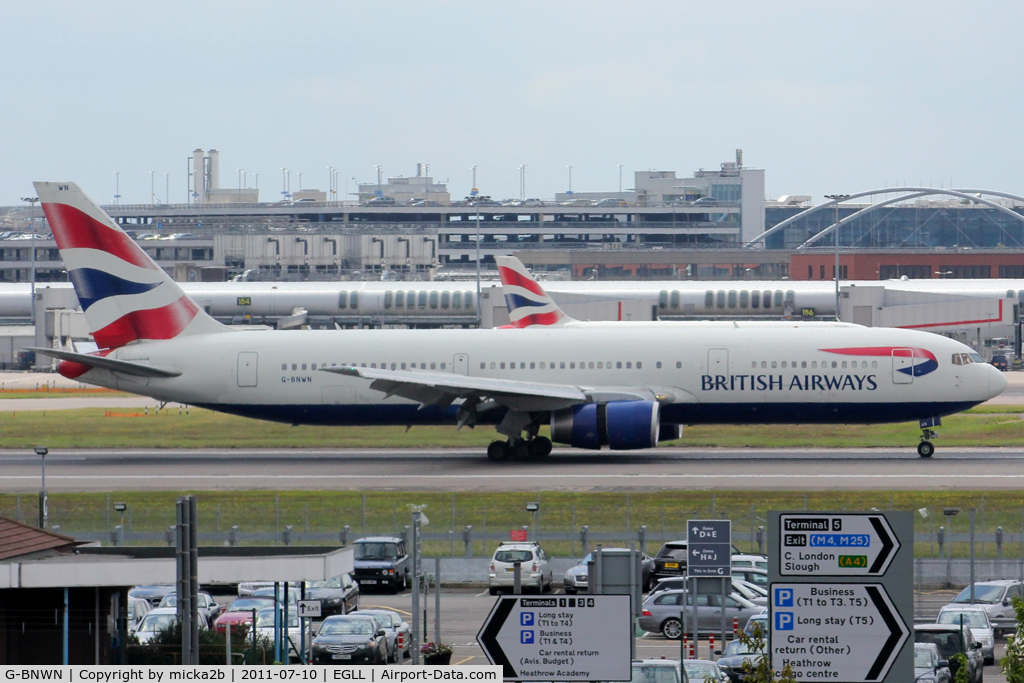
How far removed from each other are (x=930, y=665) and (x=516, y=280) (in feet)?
172

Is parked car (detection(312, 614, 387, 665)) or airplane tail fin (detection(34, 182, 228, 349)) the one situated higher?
airplane tail fin (detection(34, 182, 228, 349))

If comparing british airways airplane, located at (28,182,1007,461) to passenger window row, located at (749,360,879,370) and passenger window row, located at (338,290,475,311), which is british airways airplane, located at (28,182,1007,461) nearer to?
passenger window row, located at (749,360,879,370)

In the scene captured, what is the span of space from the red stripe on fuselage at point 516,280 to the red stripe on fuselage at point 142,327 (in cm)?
2597

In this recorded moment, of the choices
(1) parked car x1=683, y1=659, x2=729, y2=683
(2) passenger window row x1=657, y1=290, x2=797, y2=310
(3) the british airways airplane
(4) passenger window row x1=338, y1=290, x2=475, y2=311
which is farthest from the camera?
(4) passenger window row x1=338, y1=290, x2=475, y2=311

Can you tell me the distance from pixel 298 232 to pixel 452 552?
386 feet

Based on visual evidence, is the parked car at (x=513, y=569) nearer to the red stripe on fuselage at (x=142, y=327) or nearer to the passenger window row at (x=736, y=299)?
the red stripe on fuselage at (x=142, y=327)

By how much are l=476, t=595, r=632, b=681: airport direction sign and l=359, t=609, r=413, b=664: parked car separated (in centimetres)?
1277

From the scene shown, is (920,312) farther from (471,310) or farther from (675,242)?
(675,242)

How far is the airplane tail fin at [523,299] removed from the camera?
235ft

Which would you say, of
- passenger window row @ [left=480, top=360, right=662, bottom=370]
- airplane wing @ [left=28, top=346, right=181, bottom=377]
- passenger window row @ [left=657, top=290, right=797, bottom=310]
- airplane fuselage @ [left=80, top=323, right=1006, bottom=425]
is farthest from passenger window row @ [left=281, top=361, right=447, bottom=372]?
passenger window row @ [left=657, top=290, right=797, bottom=310]

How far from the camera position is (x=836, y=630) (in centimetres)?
1097

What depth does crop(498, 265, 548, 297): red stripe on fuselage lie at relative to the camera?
71625mm

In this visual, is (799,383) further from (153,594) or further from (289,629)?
(289,629)

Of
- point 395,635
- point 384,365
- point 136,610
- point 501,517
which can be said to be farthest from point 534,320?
point 395,635
